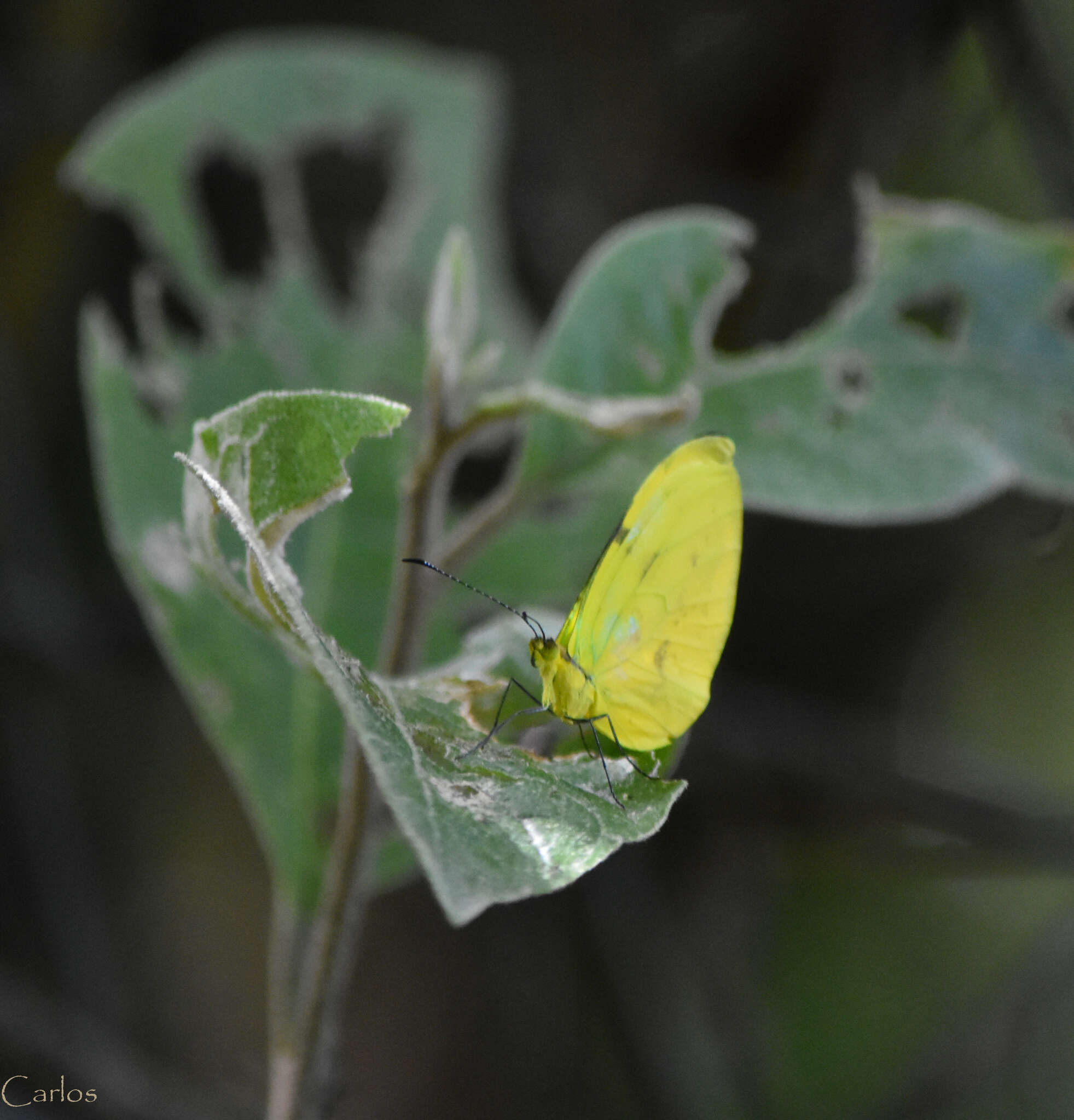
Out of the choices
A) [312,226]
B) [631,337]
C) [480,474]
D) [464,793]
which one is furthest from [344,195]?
[464,793]

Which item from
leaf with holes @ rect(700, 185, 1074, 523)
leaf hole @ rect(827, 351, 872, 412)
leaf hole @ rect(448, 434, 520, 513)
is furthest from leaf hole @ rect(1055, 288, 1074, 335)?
leaf hole @ rect(448, 434, 520, 513)

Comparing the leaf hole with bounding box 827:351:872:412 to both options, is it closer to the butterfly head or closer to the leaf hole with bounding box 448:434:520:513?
the butterfly head

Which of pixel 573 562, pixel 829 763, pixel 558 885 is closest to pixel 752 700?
pixel 829 763

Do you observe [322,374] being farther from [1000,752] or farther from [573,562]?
[1000,752]

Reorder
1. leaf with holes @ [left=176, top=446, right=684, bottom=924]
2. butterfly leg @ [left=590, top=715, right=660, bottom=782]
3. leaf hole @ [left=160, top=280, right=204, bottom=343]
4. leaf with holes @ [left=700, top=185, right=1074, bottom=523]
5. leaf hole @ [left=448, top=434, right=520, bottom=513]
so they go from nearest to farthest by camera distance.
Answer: leaf with holes @ [left=176, top=446, right=684, bottom=924]
butterfly leg @ [left=590, top=715, right=660, bottom=782]
leaf with holes @ [left=700, top=185, right=1074, bottom=523]
leaf hole @ [left=160, top=280, right=204, bottom=343]
leaf hole @ [left=448, top=434, right=520, bottom=513]

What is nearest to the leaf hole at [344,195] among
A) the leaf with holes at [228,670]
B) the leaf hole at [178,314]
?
the leaf hole at [178,314]

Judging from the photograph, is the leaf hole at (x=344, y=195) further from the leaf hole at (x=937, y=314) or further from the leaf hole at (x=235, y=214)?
the leaf hole at (x=937, y=314)
